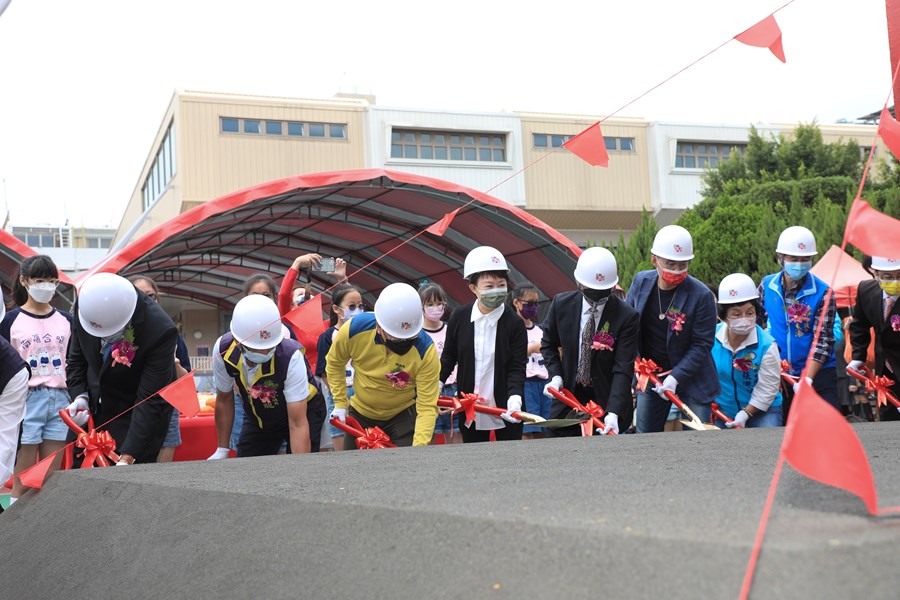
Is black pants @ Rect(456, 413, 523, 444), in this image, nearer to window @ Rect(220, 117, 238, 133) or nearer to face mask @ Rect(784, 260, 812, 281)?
face mask @ Rect(784, 260, 812, 281)

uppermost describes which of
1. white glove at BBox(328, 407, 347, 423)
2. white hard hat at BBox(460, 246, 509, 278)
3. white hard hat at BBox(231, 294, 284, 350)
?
white hard hat at BBox(460, 246, 509, 278)

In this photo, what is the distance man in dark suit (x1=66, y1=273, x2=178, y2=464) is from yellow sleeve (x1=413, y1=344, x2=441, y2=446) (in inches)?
52.8

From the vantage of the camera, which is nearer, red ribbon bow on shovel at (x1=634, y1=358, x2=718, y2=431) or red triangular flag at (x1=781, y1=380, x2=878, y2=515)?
red triangular flag at (x1=781, y1=380, x2=878, y2=515)

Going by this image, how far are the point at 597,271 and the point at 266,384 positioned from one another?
1.93 m

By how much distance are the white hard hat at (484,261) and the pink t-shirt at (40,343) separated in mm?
2626

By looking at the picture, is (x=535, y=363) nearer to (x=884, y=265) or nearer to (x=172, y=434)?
(x=884, y=265)

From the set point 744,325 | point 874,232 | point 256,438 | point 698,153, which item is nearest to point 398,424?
point 256,438

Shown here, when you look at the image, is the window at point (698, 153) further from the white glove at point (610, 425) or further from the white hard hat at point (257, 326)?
the white hard hat at point (257, 326)

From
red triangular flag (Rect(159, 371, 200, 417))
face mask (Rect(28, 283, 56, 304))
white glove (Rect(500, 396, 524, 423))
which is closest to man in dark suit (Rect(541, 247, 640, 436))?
white glove (Rect(500, 396, 524, 423))

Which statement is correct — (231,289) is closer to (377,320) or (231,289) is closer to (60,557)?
(377,320)

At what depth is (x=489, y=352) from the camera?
5797 millimetres

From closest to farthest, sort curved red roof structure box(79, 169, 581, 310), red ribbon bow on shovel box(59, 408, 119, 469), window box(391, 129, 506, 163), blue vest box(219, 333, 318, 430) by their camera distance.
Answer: red ribbon bow on shovel box(59, 408, 119, 469)
blue vest box(219, 333, 318, 430)
curved red roof structure box(79, 169, 581, 310)
window box(391, 129, 506, 163)

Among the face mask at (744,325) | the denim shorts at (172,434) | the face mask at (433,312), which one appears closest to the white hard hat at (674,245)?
the face mask at (744,325)

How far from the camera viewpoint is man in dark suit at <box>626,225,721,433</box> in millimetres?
5539
